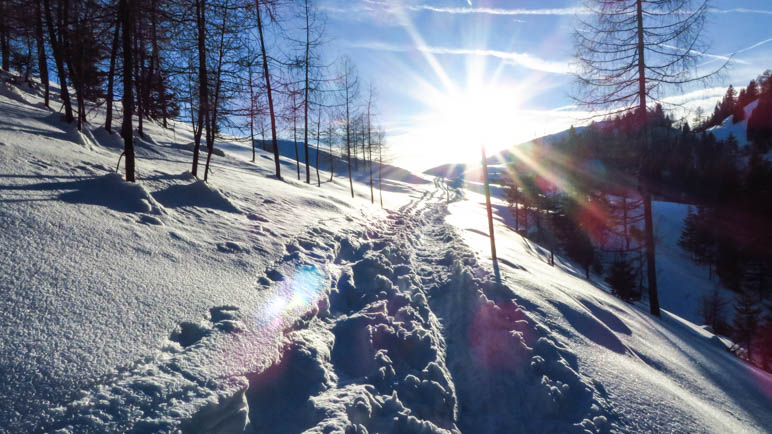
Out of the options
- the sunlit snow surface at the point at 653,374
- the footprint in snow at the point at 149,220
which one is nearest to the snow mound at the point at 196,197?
the footprint in snow at the point at 149,220

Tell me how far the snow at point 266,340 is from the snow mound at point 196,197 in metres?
0.11

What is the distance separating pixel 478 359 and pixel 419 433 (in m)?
1.63

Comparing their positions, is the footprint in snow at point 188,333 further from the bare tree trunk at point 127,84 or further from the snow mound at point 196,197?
the bare tree trunk at point 127,84

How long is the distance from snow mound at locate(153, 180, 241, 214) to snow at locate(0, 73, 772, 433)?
11cm

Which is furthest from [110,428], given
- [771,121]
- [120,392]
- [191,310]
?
[771,121]

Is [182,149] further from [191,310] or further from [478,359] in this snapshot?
[478,359]

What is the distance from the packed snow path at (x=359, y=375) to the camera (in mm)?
2301

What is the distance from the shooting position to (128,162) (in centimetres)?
636

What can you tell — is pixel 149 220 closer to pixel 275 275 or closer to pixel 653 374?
pixel 275 275

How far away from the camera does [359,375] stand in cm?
347

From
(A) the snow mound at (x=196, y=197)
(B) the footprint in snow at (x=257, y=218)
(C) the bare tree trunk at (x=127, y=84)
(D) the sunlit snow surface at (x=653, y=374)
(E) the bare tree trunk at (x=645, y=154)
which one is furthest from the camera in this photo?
(E) the bare tree trunk at (x=645, y=154)

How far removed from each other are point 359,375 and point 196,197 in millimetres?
5741

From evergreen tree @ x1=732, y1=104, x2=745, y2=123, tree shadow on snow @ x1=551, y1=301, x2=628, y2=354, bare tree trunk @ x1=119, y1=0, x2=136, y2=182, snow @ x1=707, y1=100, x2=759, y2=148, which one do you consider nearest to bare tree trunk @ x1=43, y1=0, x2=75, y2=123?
bare tree trunk @ x1=119, y1=0, x2=136, y2=182

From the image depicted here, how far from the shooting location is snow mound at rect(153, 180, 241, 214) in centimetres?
647
